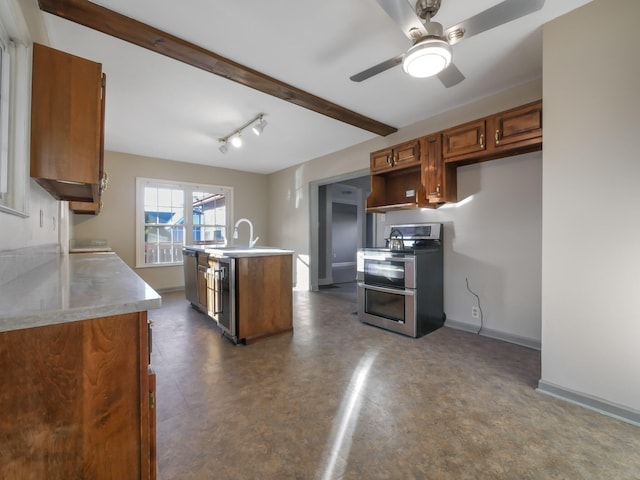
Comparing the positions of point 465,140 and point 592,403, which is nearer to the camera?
point 592,403

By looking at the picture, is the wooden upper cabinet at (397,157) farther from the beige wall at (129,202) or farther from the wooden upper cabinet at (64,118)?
the beige wall at (129,202)

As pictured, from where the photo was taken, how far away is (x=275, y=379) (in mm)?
2160

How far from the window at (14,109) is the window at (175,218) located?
4.18 m

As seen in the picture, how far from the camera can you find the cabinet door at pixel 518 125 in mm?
2418

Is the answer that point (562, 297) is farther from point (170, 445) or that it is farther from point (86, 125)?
point (86, 125)

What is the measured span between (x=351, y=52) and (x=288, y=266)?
2.15 metres

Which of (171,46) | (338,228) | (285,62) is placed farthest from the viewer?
(338,228)

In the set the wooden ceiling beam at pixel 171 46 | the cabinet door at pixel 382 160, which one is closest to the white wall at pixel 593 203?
the cabinet door at pixel 382 160

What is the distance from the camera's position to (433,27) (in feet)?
5.40

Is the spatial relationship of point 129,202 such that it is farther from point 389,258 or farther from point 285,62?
point 389,258

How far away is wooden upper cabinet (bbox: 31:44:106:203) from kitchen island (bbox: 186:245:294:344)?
149 cm

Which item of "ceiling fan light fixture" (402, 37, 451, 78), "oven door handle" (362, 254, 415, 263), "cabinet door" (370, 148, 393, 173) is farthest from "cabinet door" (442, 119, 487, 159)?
"ceiling fan light fixture" (402, 37, 451, 78)

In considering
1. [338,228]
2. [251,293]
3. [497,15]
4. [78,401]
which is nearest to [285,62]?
[497,15]

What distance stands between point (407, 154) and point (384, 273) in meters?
1.48
